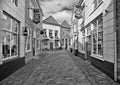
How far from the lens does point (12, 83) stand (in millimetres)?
3682

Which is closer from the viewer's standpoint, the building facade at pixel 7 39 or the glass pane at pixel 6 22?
the building facade at pixel 7 39

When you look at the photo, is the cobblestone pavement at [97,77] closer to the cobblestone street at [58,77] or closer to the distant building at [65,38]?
the cobblestone street at [58,77]

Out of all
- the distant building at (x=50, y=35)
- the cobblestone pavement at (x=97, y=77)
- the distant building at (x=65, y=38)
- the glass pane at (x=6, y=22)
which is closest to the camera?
the cobblestone pavement at (x=97, y=77)

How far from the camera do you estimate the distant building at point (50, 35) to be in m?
23.1

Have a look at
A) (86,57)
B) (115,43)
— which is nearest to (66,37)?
(86,57)

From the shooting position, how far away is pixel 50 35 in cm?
2423

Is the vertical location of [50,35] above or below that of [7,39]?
above

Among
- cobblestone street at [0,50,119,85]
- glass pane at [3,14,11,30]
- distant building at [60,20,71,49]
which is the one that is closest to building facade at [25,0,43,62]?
glass pane at [3,14,11,30]

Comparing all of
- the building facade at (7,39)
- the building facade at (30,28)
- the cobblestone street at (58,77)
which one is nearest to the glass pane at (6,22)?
the building facade at (7,39)

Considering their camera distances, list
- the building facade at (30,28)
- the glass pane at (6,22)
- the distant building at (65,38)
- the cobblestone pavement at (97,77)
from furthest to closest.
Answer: the distant building at (65,38) → the building facade at (30,28) → the glass pane at (6,22) → the cobblestone pavement at (97,77)

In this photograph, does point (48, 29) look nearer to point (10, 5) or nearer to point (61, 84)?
point (10, 5)

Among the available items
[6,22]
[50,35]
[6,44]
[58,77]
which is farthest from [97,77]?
[50,35]

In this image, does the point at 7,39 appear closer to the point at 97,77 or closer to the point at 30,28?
the point at 30,28

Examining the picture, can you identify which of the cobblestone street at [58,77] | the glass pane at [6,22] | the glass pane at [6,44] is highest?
the glass pane at [6,22]
